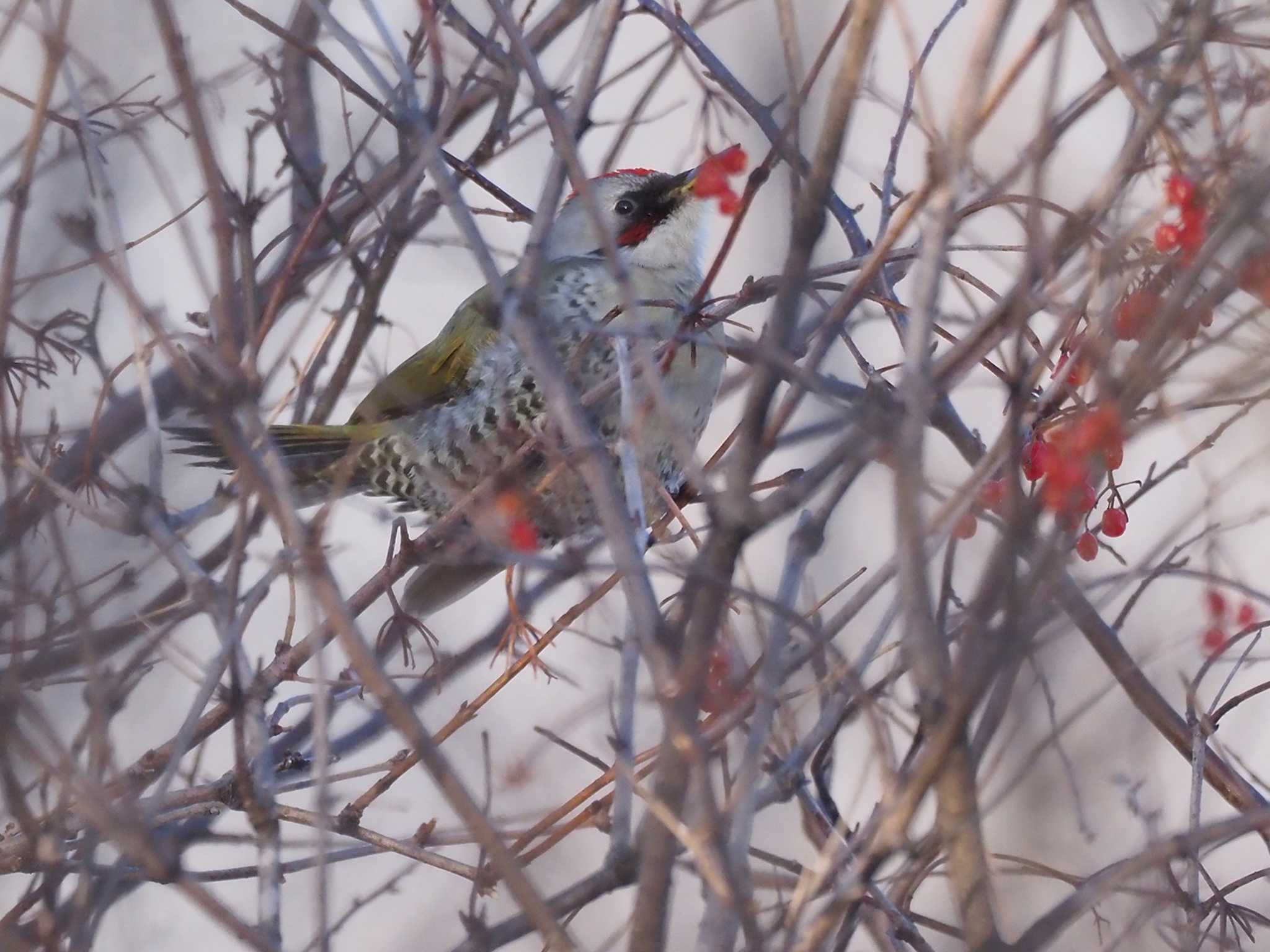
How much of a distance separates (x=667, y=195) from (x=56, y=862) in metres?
3.45

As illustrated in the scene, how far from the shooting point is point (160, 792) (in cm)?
179

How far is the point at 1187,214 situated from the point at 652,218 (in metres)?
3.05

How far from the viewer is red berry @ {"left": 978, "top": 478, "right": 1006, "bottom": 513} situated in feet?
8.39

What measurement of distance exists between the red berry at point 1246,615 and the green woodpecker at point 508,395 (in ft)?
4.58

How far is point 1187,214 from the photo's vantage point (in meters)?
2.11

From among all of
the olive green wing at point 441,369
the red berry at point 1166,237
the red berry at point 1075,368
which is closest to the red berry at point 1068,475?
the red berry at point 1075,368

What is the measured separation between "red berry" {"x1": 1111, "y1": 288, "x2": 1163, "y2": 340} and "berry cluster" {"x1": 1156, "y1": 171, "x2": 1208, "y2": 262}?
3.8 inches

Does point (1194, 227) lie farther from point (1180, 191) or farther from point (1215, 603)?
point (1215, 603)

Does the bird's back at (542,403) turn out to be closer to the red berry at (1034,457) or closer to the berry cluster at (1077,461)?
the red berry at (1034,457)

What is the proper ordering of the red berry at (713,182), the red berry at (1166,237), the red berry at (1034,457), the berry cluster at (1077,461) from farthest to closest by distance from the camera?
1. the red berry at (713,182)
2. the red berry at (1034,457)
3. the red berry at (1166,237)
4. the berry cluster at (1077,461)

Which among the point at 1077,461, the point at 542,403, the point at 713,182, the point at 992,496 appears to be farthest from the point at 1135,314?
the point at 542,403

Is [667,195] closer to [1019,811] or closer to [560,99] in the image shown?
[560,99]

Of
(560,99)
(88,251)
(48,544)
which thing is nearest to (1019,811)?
(560,99)

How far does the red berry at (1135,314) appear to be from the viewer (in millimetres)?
2174
